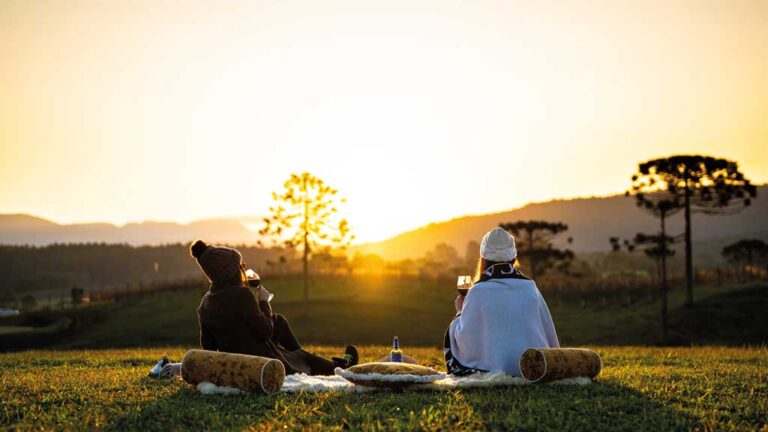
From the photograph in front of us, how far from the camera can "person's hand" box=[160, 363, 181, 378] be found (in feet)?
34.1

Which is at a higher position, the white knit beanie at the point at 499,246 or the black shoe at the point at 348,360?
the white knit beanie at the point at 499,246

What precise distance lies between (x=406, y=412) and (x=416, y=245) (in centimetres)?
19095

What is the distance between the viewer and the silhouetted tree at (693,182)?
132ft

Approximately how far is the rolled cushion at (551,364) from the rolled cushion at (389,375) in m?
1.00

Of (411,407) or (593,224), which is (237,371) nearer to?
(411,407)

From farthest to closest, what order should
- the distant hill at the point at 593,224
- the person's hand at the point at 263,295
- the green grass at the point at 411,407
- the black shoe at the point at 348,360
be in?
the distant hill at the point at 593,224 → the black shoe at the point at 348,360 → the person's hand at the point at 263,295 → the green grass at the point at 411,407

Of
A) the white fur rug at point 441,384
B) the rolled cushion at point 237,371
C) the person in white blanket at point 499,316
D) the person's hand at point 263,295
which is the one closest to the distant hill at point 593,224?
the person's hand at point 263,295

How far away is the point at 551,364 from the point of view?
8469 mm

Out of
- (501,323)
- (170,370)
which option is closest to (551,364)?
(501,323)

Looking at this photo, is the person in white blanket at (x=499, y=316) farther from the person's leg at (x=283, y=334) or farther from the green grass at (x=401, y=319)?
the green grass at (x=401, y=319)

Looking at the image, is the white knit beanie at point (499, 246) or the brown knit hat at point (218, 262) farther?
the brown knit hat at point (218, 262)

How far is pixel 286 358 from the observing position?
1027 centimetres

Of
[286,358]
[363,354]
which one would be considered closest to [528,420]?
[286,358]

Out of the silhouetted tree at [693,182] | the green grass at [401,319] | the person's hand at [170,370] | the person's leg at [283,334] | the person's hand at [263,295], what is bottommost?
the green grass at [401,319]
